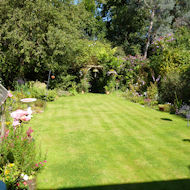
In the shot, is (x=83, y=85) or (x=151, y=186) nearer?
(x=151, y=186)

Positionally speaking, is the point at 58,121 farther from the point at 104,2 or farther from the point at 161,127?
the point at 104,2

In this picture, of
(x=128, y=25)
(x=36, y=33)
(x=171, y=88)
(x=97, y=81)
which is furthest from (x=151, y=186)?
(x=128, y=25)

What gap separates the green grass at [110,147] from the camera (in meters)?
4.61

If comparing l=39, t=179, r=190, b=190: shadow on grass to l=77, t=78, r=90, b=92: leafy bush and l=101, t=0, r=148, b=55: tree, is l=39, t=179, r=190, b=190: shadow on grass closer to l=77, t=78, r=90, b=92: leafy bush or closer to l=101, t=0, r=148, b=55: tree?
l=77, t=78, r=90, b=92: leafy bush

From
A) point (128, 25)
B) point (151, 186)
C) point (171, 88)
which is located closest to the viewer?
point (151, 186)

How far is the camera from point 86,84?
695 inches

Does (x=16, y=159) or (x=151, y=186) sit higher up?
(x=16, y=159)

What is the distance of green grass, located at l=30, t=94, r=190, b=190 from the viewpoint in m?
4.61

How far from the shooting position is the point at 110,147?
20.2 feet

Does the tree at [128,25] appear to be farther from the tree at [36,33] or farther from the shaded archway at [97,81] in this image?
the tree at [36,33]

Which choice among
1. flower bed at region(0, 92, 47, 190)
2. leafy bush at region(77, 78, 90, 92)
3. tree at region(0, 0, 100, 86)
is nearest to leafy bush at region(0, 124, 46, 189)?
flower bed at region(0, 92, 47, 190)

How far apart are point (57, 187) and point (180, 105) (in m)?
8.91

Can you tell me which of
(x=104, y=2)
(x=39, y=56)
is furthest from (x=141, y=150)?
(x=104, y=2)

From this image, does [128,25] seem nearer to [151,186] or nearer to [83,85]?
[83,85]
